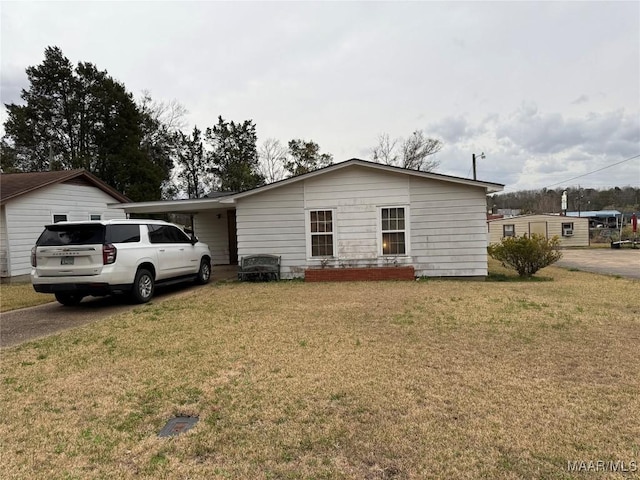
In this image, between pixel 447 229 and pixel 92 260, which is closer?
pixel 92 260

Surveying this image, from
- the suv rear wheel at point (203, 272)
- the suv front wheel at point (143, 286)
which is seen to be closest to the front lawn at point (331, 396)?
the suv front wheel at point (143, 286)

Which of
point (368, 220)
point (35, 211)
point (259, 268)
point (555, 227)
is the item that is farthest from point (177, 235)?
point (555, 227)

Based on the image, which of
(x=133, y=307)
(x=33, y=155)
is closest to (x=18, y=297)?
(x=133, y=307)

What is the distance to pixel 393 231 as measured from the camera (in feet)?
37.2

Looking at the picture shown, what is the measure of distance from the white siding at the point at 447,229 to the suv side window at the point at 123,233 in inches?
275

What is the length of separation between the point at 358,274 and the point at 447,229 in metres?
2.74

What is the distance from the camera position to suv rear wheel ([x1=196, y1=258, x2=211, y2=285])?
431 inches

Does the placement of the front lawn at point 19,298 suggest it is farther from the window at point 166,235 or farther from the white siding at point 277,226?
the white siding at point 277,226

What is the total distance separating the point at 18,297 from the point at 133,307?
3.72 metres

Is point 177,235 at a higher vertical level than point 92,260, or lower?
higher

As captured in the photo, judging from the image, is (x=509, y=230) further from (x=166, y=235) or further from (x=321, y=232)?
(x=166, y=235)

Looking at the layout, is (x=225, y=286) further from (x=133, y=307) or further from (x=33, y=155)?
(x=33, y=155)

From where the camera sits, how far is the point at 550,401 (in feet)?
10.7

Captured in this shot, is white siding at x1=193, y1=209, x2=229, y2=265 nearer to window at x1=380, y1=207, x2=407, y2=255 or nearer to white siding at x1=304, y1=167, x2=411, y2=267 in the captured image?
white siding at x1=304, y1=167, x2=411, y2=267
